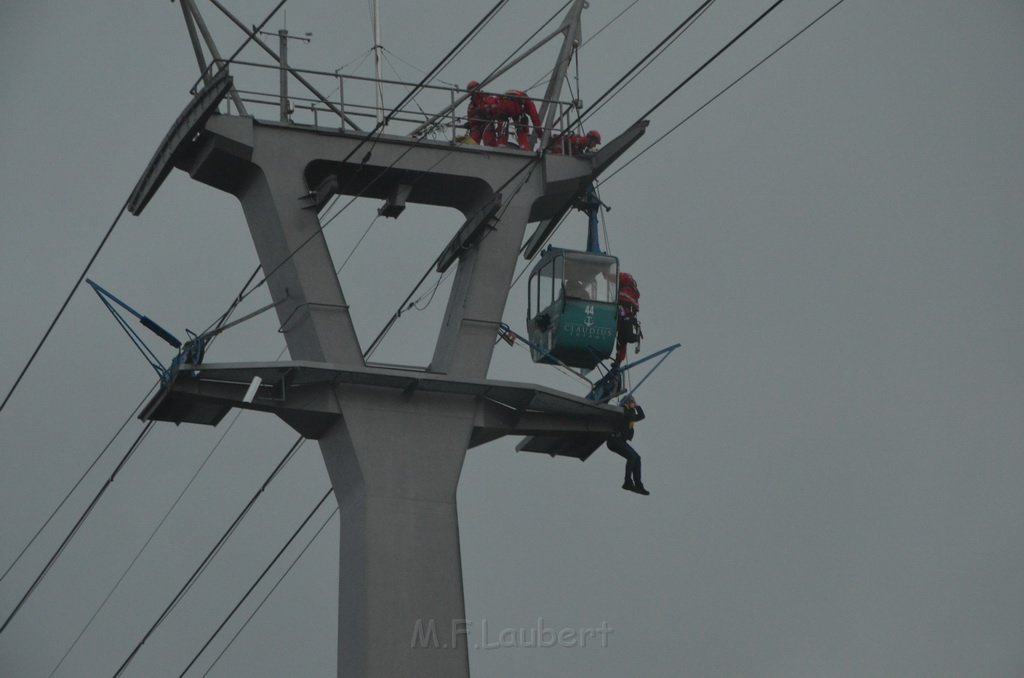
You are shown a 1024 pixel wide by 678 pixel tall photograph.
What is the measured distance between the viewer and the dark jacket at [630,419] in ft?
105

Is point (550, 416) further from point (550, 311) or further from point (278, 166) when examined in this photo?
point (278, 166)

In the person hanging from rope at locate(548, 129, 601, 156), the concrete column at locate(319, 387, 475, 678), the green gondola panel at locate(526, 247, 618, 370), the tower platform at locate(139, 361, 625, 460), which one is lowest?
the concrete column at locate(319, 387, 475, 678)

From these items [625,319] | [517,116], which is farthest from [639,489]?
[517,116]

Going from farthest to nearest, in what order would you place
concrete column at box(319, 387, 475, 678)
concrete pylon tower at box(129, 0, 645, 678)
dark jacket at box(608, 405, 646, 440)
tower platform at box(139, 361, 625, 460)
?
dark jacket at box(608, 405, 646, 440) < tower platform at box(139, 361, 625, 460) < concrete pylon tower at box(129, 0, 645, 678) < concrete column at box(319, 387, 475, 678)

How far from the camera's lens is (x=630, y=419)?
32.1 meters

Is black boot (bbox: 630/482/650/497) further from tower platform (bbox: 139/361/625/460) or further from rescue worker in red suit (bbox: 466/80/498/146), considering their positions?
rescue worker in red suit (bbox: 466/80/498/146)

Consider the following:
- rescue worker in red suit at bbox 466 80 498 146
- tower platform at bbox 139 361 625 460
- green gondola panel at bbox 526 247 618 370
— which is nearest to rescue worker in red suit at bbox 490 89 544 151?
rescue worker in red suit at bbox 466 80 498 146

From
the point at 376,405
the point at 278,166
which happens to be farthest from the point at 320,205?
the point at 376,405

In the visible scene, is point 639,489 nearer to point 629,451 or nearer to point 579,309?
point 629,451

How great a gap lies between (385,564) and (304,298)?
14.1 feet

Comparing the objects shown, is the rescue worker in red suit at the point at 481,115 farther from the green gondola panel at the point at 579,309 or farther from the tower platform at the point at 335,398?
the tower platform at the point at 335,398

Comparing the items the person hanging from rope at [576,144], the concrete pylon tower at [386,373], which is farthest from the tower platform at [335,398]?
the person hanging from rope at [576,144]

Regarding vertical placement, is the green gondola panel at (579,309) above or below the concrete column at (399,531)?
above

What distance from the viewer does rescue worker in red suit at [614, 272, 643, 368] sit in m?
32.2
